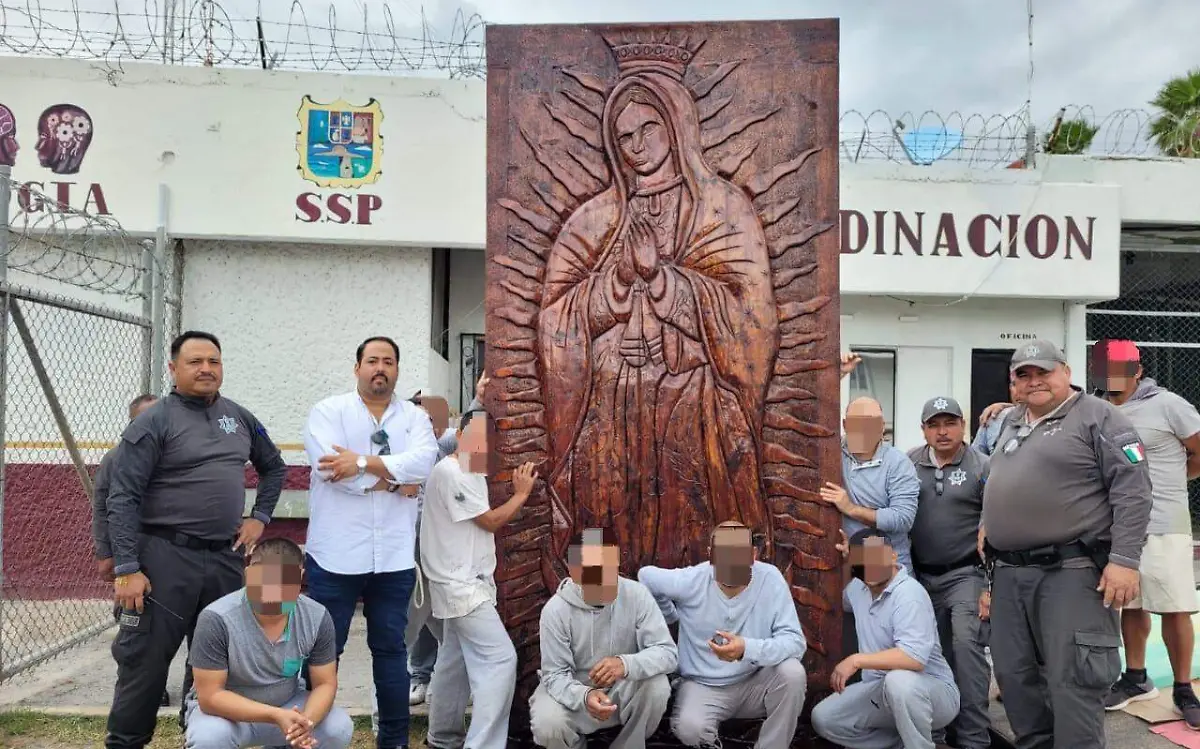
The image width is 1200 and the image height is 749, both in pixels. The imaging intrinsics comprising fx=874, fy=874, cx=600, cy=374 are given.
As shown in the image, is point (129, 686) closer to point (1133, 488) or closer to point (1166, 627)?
point (1133, 488)

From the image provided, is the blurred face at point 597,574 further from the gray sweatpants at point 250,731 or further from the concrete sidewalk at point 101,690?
the concrete sidewalk at point 101,690

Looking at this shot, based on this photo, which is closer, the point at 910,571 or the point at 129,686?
the point at 129,686

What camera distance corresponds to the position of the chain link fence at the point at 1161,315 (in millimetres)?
8648

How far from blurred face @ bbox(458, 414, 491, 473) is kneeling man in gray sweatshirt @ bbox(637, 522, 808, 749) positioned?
97 centimetres

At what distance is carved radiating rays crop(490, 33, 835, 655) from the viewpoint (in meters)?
4.01

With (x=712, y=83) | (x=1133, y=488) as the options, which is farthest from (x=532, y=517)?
(x=1133, y=488)

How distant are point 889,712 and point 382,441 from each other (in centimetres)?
241

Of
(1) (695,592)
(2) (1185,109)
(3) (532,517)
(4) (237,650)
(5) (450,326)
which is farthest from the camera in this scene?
(2) (1185,109)

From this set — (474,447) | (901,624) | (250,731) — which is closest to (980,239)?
(901,624)

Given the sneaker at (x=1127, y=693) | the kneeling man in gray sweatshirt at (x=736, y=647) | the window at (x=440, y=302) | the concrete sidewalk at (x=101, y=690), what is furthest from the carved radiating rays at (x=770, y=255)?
the window at (x=440, y=302)

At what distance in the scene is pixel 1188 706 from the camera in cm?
412

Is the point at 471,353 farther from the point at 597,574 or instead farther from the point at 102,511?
the point at 597,574

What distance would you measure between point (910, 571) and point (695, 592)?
45.2 inches

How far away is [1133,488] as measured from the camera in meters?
3.32
